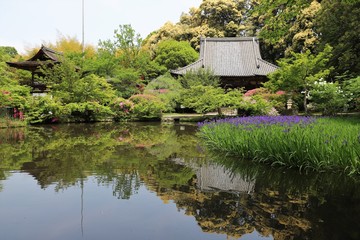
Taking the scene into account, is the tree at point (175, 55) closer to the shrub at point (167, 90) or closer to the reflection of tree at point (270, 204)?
the shrub at point (167, 90)

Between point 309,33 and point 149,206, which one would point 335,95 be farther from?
point 309,33

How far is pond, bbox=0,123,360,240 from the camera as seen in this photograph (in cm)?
313

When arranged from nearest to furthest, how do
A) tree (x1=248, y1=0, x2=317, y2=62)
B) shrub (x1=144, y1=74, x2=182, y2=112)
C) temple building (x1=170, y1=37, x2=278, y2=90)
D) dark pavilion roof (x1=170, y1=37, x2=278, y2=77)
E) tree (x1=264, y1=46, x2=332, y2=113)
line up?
tree (x1=248, y1=0, x2=317, y2=62), tree (x1=264, y1=46, x2=332, y2=113), shrub (x1=144, y1=74, x2=182, y2=112), temple building (x1=170, y1=37, x2=278, y2=90), dark pavilion roof (x1=170, y1=37, x2=278, y2=77)

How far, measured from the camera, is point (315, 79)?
13.9 meters

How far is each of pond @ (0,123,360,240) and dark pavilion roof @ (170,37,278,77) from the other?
20.4 meters

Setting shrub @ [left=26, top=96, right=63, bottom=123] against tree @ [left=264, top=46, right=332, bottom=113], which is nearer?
tree @ [left=264, top=46, right=332, bottom=113]

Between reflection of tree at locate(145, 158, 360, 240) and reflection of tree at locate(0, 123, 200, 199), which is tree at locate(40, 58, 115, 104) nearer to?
reflection of tree at locate(0, 123, 200, 199)

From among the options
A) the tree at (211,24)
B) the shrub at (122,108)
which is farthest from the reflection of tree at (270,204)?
the tree at (211,24)

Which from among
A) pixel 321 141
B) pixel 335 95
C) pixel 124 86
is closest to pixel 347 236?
pixel 321 141

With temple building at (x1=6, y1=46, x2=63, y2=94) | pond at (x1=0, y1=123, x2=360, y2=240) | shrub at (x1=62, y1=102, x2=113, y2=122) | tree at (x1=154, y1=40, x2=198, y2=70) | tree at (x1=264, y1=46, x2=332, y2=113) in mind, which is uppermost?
tree at (x1=154, y1=40, x2=198, y2=70)

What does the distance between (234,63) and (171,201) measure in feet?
85.4

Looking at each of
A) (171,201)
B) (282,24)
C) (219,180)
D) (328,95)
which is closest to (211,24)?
(328,95)

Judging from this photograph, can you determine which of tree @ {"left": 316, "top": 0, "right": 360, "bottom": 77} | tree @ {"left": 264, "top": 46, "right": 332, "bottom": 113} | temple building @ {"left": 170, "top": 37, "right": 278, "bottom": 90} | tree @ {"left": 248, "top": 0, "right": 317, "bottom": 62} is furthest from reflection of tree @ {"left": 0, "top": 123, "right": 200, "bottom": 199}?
temple building @ {"left": 170, "top": 37, "right": 278, "bottom": 90}

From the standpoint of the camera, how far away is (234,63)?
94.7 ft
